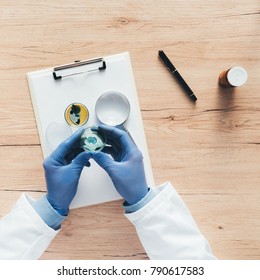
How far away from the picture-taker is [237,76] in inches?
40.2

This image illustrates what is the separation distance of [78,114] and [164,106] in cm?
20

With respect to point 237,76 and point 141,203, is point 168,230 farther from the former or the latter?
point 237,76

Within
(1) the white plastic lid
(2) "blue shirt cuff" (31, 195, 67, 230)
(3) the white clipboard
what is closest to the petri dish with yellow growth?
(3) the white clipboard

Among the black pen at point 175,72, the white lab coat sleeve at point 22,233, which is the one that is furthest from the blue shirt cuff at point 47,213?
the black pen at point 175,72

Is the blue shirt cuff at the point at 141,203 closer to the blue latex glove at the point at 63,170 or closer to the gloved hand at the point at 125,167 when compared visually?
the gloved hand at the point at 125,167

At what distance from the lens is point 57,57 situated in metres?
1.06

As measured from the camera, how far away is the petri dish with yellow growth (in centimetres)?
104

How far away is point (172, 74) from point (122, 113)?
0.48 feet

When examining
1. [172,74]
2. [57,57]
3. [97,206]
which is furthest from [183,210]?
[57,57]

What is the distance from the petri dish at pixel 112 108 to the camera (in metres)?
1.04

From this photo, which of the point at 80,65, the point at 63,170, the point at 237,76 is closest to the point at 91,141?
the point at 63,170

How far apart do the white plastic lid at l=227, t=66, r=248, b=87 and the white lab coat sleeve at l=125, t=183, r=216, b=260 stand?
275 mm
